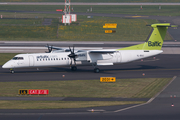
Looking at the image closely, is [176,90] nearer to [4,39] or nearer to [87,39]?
[87,39]

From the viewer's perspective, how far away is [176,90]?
2947 cm

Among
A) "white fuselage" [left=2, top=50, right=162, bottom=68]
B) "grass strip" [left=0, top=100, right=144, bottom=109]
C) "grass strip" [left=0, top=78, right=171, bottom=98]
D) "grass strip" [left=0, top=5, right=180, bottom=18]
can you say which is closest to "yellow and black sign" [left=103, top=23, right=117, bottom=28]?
"grass strip" [left=0, top=5, right=180, bottom=18]

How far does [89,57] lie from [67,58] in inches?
132

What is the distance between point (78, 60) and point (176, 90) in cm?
1638

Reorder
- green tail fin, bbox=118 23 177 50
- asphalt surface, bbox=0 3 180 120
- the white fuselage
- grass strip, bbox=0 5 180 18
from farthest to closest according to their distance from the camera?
1. grass strip, bbox=0 5 180 18
2. green tail fin, bbox=118 23 177 50
3. the white fuselage
4. asphalt surface, bbox=0 3 180 120

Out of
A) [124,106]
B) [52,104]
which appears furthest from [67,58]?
[124,106]

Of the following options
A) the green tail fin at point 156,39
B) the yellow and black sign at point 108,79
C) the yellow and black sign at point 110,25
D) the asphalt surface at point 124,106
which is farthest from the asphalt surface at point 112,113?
the yellow and black sign at point 110,25

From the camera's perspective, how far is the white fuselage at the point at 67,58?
39.1m

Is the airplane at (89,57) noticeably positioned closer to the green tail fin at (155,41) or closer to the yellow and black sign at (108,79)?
the green tail fin at (155,41)

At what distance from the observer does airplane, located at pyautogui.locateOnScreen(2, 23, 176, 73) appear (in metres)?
39.3

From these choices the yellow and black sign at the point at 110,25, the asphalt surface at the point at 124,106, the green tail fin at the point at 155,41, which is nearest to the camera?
the asphalt surface at the point at 124,106

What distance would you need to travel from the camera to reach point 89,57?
41.1 m

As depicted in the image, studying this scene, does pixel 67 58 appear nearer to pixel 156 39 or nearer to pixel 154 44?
pixel 154 44

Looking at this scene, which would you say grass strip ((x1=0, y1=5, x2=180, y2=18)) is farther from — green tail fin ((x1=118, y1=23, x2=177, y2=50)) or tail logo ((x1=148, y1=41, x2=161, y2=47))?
tail logo ((x1=148, y1=41, x2=161, y2=47))
